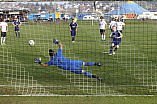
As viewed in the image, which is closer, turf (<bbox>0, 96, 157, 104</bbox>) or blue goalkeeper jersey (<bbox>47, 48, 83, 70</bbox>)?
turf (<bbox>0, 96, 157, 104</bbox>)

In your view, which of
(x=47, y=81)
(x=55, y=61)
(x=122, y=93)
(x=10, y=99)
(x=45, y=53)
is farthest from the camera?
(x=45, y=53)

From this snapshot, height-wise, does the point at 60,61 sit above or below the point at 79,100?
above

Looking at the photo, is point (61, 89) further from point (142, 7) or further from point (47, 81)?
point (142, 7)

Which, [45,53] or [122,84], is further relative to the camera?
[45,53]

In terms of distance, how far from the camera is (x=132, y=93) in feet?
28.0

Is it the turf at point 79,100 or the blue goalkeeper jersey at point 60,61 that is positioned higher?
the blue goalkeeper jersey at point 60,61

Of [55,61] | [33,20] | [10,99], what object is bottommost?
[10,99]

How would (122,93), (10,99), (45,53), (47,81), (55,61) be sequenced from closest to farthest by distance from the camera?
(10,99) < (122,93) < (55,61) < (47,81) < (45,53)

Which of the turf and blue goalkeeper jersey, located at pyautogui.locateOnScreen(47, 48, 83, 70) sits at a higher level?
blue goalkeeper jersey, located at pyautogui.locateOnScreen(47, 48, 83, 70)

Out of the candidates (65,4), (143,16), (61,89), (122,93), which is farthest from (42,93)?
(143,16)

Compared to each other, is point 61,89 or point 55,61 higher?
point 55,61

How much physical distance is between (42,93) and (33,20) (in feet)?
9.56

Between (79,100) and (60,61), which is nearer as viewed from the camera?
(79,100)

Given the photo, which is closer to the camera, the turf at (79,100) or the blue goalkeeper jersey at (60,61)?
the turf at (79,100)
